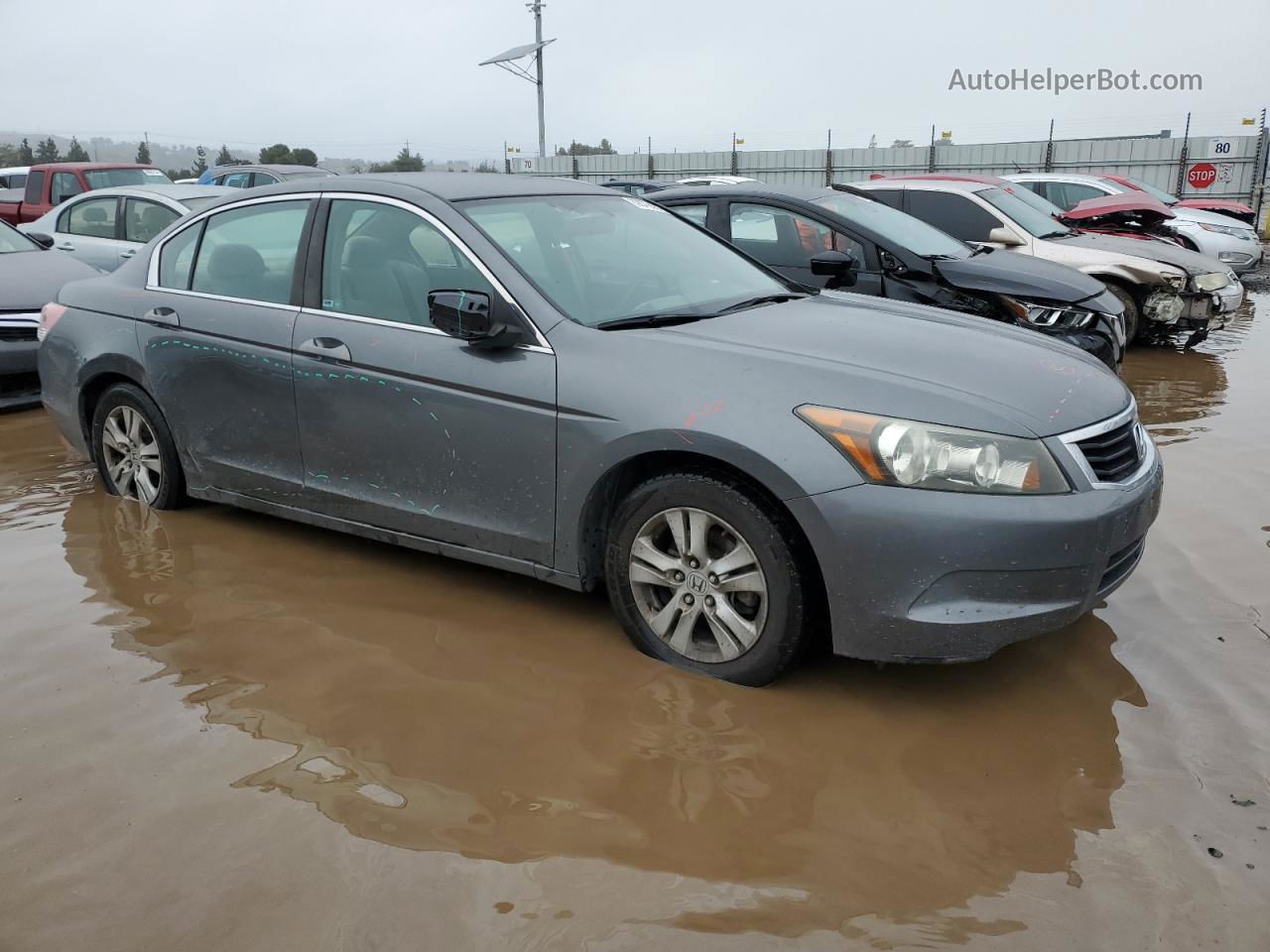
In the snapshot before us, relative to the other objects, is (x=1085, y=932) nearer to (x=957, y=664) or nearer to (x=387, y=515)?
(x=957, y=664)

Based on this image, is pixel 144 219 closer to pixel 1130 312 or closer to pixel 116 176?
pixel 116 176

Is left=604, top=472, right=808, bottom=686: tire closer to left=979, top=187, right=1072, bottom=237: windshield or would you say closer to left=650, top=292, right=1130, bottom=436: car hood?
left=650, top=292, right=1130, bottom=436: car hood

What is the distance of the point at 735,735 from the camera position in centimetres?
317

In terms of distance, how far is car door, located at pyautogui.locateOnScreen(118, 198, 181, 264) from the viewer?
32.9ft

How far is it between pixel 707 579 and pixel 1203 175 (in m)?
25.1

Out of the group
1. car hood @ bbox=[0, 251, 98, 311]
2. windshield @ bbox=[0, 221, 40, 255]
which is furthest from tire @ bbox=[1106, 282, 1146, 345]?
windshield @ bbox=[0, 221, 40, 255]

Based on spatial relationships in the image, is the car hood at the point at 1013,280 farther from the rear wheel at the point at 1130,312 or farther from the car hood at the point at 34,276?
the car hood at the point at 34,276

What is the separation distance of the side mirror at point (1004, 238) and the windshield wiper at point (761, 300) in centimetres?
552

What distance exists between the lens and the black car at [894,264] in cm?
721

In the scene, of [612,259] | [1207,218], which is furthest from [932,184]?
[1207,218]

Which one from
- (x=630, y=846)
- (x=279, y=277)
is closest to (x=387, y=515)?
(x=279, y=277)

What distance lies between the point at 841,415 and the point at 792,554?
0.43m

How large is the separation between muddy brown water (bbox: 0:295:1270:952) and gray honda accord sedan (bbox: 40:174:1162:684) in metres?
0.29

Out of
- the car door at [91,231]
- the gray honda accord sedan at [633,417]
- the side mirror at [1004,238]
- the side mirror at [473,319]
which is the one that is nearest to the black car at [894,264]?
the side mirror at [1004,238]
